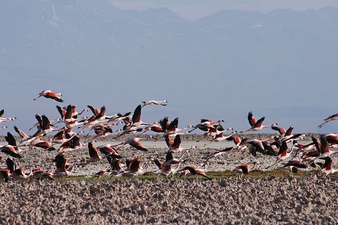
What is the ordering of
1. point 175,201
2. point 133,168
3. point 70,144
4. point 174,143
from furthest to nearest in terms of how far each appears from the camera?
point 70,144 < point 174,143 < point 133,168 < point 175,201

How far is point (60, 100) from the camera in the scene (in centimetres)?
1800

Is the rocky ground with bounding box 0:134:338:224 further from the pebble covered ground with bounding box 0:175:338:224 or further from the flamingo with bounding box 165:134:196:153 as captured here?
the flamingo with bounding box 165:134:196:153

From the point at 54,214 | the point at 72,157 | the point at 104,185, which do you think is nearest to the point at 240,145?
the point at 104,185

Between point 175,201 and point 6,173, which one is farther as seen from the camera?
point 6,173

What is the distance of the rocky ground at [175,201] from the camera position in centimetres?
1276

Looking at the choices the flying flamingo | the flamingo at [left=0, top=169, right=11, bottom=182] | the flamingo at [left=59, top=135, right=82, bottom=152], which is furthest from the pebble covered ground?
the flamingo at [left=59, top=135, right=82, bottom=152]

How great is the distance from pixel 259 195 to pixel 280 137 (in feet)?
11.7

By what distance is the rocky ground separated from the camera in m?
12.8

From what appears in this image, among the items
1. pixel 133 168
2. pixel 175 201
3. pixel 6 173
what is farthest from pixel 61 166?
pixel 175 201

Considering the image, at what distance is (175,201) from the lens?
14367 mm

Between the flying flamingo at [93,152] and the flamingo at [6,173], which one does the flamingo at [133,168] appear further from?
the flamingo at [6,173]

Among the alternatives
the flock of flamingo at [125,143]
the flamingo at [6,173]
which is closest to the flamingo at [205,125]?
the flock of flamingo at [125,143]

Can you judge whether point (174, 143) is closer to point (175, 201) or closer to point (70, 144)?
point (70, 144)

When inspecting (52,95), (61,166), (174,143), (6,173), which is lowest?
(6,173)
